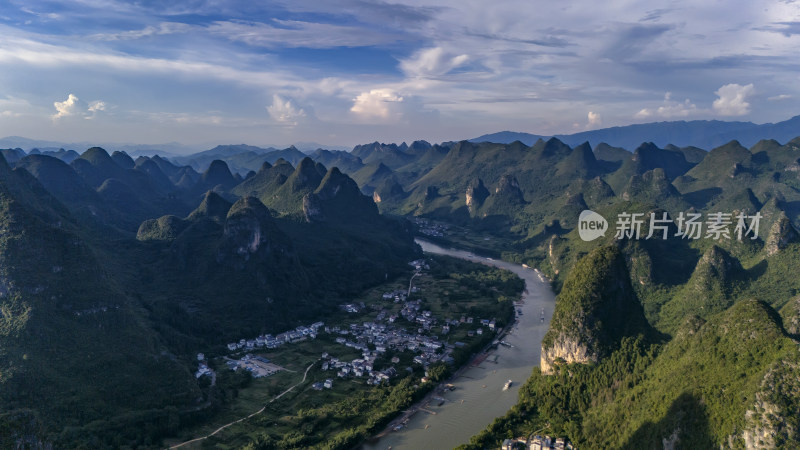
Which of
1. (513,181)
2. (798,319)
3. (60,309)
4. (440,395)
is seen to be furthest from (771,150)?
(60,309)

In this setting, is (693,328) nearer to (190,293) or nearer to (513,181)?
(190,293)

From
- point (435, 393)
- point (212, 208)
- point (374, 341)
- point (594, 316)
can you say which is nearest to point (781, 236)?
point (594, 316)

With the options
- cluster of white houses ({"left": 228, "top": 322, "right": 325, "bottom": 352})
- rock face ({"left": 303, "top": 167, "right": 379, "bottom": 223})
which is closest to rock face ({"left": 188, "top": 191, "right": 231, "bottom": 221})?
rock face ({"left": 303, "top": 167, "right": 379, "bottom": 223})

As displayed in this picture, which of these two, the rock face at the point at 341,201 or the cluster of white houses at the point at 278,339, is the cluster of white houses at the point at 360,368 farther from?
the rock face at the point at 341,201

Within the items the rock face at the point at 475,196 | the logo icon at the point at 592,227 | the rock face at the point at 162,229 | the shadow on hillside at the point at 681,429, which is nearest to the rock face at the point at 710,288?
the logo icon at the point at 592,227

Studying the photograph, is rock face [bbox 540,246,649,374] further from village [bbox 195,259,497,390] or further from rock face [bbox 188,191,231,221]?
rock face [bbox 188,191,231,221]

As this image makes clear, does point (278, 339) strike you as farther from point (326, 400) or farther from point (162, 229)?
point (162, 229)
